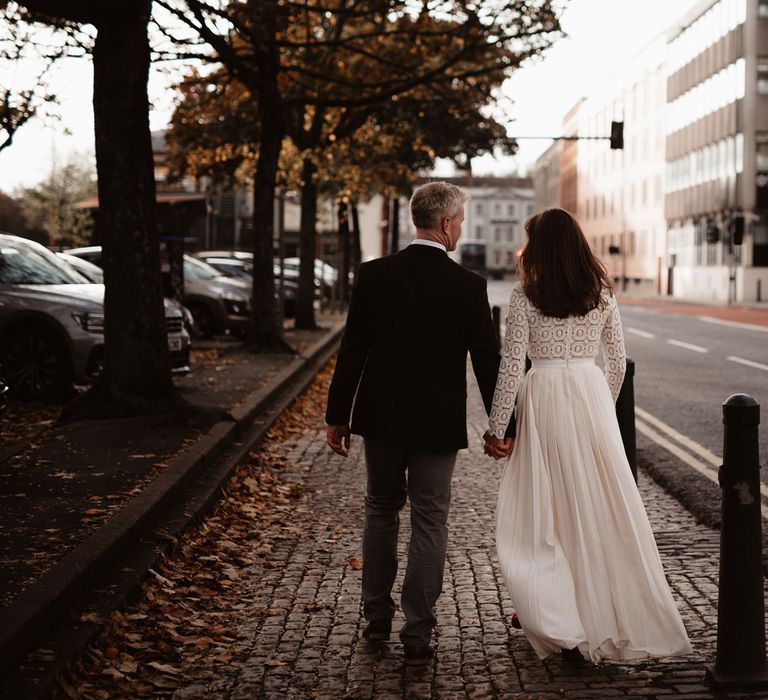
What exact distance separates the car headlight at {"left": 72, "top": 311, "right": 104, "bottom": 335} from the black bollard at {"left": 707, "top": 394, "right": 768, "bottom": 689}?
31.1 feet

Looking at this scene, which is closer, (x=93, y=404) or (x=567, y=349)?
(x=567, y=349)

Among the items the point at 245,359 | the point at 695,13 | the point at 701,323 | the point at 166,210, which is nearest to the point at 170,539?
the point at 245,359

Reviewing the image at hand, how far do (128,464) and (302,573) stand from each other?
2.61 m

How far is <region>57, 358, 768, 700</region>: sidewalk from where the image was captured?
14.7ft

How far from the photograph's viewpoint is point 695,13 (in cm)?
6259

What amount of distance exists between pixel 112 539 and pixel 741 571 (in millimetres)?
2999

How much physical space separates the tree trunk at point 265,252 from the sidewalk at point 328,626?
37.5 feet

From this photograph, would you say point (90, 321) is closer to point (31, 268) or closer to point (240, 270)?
point (31, 268)

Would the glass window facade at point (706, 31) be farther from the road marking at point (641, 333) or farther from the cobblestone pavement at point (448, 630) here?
the cobblestone pavement at point (448, 630)

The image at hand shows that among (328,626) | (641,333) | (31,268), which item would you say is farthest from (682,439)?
(641,333)

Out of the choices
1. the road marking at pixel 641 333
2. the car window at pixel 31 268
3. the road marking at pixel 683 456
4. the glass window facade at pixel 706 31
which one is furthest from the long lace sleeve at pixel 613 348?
the glass window facade at pixel 706 31

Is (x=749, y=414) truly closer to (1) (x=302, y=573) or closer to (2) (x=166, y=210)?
(1) (x=302, y=573)

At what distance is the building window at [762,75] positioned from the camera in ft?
178

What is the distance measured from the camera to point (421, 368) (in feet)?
15.8
